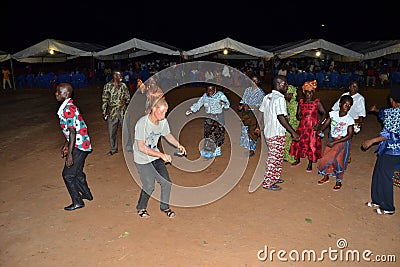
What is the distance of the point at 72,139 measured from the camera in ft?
14.3

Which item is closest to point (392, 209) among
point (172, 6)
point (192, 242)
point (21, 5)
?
point (192, 242)

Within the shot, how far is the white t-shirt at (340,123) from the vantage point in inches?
202

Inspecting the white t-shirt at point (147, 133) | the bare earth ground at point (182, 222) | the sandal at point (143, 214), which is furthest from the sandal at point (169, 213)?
the white t-shirt at point (147, 133)

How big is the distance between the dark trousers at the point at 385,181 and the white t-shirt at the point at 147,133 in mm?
2675

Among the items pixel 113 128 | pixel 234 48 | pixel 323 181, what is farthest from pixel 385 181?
pixel 234 48

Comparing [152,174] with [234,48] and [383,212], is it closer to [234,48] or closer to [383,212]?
[383,212]

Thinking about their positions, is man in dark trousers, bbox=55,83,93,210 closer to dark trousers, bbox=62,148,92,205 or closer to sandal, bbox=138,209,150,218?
dark trousers, bbox=62,148,92,205

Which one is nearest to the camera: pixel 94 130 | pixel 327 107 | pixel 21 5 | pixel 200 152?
pixel 200 152

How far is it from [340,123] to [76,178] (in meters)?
3.75

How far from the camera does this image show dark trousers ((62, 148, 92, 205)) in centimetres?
454

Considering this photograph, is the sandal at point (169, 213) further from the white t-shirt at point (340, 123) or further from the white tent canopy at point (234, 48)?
the white tent canopy at point (234, 48)

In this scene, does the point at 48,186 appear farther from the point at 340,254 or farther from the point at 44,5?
the point at 44,5

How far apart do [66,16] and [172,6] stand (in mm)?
22810

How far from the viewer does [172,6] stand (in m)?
70.3
